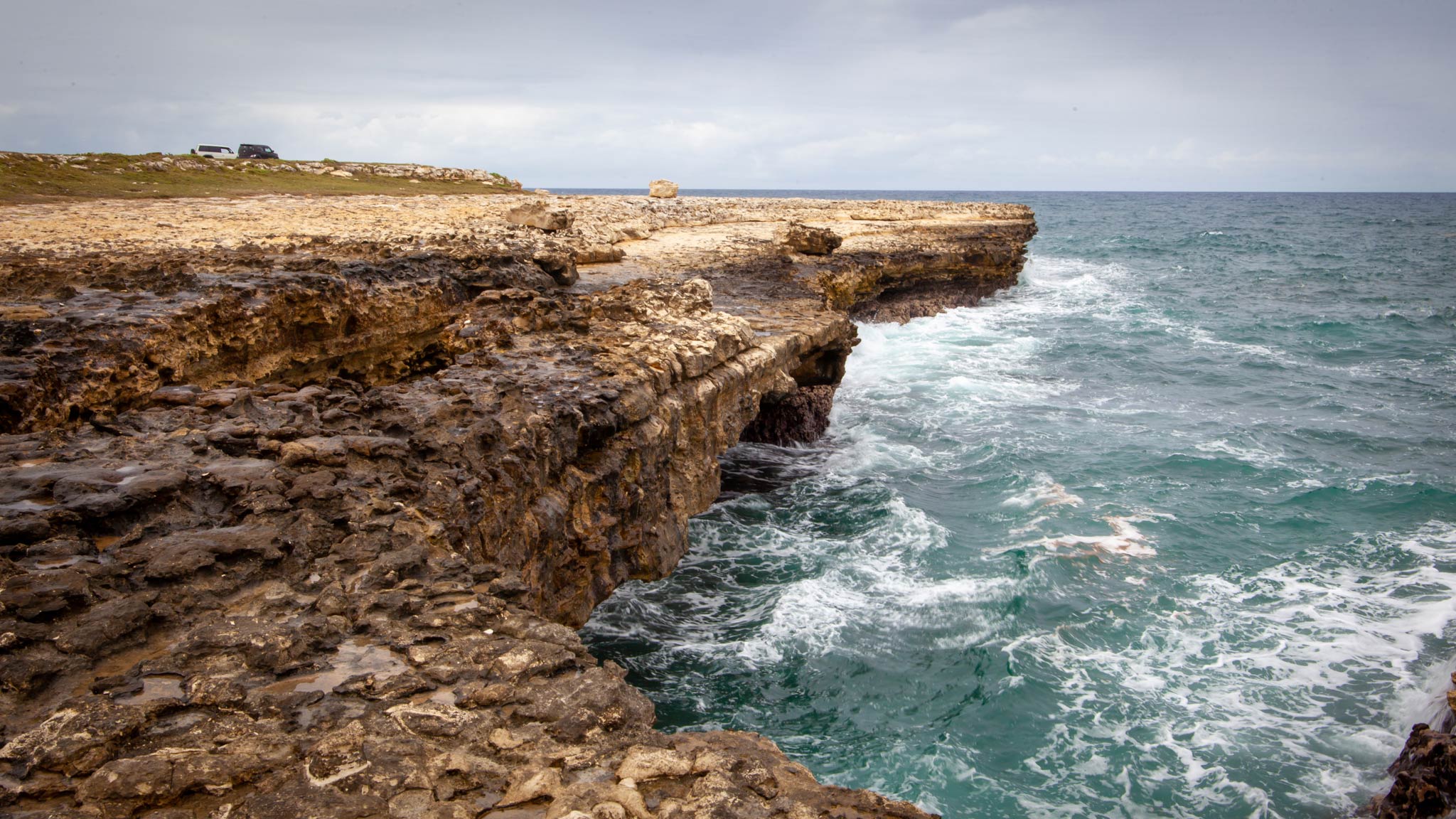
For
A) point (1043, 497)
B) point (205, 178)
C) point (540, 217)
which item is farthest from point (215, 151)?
point (1043, 497)

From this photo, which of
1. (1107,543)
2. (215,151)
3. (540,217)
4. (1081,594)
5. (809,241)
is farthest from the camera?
(215,151)

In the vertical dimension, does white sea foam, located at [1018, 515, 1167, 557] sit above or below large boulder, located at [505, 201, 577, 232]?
below

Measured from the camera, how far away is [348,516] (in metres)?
5.23

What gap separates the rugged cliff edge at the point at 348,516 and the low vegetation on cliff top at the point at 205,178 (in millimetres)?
5196

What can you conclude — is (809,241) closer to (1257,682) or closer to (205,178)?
(1257,682)

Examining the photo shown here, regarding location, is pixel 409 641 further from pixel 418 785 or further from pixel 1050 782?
pixel 1050 782

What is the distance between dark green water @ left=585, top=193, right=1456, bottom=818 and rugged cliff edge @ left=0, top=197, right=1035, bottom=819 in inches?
70.5

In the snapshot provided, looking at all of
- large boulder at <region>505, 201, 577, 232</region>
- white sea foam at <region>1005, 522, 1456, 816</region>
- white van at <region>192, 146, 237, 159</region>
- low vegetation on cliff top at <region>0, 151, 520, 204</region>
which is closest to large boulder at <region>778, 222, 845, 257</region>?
large boulder at <region>505, 201, 577, 232</region>

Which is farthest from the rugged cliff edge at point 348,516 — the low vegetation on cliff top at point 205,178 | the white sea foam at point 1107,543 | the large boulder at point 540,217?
the low vegetation on cliff top at point 205,178

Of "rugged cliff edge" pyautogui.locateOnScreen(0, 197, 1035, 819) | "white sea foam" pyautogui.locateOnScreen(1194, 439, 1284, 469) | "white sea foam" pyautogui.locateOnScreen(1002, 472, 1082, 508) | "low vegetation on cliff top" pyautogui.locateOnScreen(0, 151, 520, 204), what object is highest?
"low vegetation on cliff top" pyautogui.locateOnScreen(0, 151, 520, 204)

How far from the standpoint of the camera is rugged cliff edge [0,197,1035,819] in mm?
3438

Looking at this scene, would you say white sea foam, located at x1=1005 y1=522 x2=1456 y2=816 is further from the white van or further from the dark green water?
the white van

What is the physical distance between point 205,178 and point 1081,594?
76.5 feet

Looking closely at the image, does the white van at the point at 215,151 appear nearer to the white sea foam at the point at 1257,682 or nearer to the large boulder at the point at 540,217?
the large boulder at the point at 540,217
